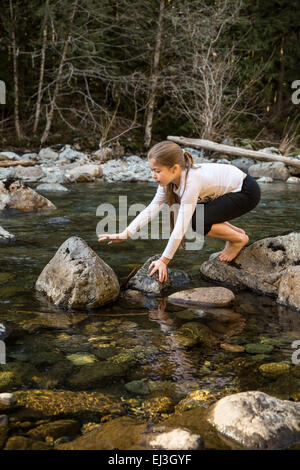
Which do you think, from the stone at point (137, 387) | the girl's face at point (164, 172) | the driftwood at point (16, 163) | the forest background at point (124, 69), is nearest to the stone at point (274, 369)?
the stone at point (137, 387)

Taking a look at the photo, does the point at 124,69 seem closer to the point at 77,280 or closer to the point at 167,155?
the point at 167,155

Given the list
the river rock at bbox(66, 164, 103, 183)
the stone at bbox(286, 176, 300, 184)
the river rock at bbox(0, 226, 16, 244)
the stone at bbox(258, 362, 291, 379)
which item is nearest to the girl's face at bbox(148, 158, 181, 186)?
the stone at bbox(258, 362, 291, 379)

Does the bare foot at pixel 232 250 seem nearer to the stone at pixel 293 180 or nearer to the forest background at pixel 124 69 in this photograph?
the stone at pixel 293 180

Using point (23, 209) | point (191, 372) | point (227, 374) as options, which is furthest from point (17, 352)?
point (23, 209)

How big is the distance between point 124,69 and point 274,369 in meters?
16.4

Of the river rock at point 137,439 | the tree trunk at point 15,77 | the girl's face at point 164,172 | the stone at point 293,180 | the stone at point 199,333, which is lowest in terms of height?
the stone at point 199,333

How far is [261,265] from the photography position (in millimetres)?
3666

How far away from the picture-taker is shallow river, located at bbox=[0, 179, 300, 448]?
209 cm

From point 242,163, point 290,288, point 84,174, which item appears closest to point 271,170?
point 242,163

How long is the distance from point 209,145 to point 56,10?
20.3ft

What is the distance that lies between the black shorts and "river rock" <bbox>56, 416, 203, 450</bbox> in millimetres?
2062

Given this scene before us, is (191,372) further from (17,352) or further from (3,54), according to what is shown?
(3,54)

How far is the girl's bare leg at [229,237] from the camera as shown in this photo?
11.7ft

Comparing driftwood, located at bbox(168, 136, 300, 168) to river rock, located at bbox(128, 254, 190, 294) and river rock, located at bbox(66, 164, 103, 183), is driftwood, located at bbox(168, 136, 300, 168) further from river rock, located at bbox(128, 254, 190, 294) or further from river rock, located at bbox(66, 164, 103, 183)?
river rock, located at bbox(128, 254, 190, 294)
